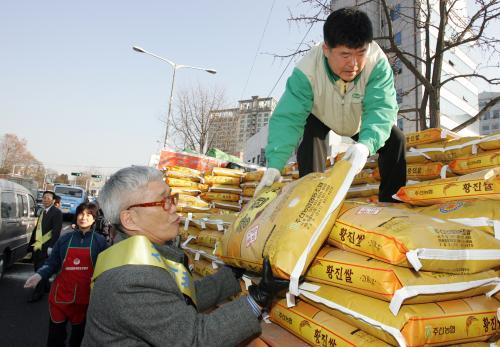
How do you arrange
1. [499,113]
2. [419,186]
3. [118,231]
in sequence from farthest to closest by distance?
[499,113], [419,186], [118,231]

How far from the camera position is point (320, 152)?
9.12 feet

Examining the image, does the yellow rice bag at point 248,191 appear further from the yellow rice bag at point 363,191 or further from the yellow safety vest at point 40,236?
the yellow safety vest at point 40,236

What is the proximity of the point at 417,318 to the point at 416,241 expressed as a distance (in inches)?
11.3

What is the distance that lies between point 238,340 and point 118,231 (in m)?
0.81

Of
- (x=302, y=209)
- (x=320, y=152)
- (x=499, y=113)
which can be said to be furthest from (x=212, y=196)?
(x=499, y=113)

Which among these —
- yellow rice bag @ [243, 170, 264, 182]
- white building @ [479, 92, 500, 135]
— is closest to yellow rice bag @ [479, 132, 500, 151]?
yellow rice bag @ [243, 170, 264, 182]

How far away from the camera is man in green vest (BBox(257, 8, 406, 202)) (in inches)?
82.7

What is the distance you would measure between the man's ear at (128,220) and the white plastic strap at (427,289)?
1206 mm

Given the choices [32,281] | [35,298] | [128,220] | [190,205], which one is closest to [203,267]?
[32,281]

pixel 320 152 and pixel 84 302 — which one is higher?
pixel 320 152

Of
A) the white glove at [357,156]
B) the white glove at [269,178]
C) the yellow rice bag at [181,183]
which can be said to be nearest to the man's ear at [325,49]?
the white glove at [357,156]

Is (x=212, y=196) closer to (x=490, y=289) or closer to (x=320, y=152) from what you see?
(x=320, y=152)

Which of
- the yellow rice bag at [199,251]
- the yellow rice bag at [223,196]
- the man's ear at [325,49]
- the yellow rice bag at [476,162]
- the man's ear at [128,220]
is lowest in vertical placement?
the yellow rice bag at [199,251]

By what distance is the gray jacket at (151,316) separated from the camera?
1320 millimetres
